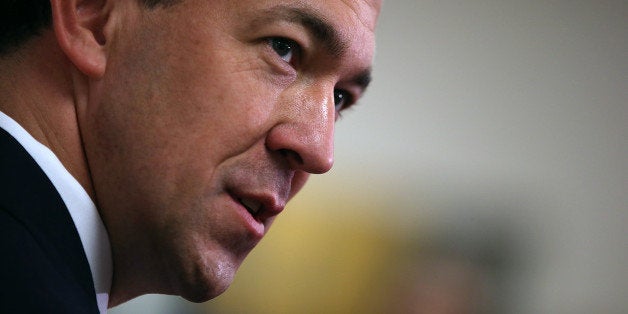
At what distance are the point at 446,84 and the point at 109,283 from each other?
7.24ft

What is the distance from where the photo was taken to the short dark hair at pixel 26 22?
2.73 feet

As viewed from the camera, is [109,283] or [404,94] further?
[404,94]

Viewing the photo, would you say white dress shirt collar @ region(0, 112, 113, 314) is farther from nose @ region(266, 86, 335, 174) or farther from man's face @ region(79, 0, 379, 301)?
nose @ region(266, 86, 335, 174)

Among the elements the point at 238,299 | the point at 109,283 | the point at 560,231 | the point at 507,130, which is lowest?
the point at 238,299

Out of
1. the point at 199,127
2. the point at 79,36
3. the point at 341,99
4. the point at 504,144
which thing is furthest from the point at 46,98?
the point at 504,144

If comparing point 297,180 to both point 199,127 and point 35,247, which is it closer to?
point 199,127

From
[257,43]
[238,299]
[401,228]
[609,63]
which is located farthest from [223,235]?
[609,63]

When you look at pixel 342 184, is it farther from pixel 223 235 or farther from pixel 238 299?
pixel 223 235

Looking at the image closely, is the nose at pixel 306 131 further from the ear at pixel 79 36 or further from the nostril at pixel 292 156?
the ear at pixel 79 36

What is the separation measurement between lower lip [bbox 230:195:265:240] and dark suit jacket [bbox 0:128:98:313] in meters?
0.19

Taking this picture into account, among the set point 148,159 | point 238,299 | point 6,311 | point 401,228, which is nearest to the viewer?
point 6,311

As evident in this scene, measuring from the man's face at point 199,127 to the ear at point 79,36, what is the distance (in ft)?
0.05

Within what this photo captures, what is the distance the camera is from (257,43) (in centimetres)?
86

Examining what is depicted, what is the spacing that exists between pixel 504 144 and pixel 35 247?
98.2 inches
